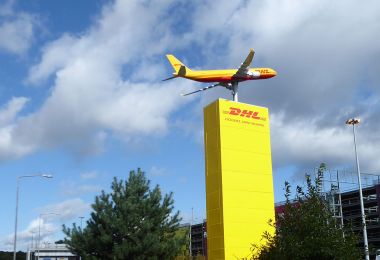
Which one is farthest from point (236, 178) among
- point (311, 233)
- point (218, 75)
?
point (311, 233)

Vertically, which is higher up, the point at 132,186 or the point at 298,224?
the point at 132,186

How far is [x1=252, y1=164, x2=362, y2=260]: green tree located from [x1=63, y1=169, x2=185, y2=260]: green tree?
11309 millimetres

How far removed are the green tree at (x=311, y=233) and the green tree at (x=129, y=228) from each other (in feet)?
37.1

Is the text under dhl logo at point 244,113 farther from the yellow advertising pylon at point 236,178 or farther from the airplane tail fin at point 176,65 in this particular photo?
the airplane tail fin at point 176,65

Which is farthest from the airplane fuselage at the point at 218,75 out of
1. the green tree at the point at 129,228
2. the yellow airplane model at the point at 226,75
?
the green tree at the point at 129,228

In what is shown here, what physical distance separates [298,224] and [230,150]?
15.3 metres

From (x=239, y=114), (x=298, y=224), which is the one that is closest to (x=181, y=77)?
(x=239, y=114)

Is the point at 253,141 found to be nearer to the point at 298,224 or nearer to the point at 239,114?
the point at 239,114

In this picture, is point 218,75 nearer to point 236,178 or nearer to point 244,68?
point 244,68

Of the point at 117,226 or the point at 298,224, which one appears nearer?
the point at 298,224

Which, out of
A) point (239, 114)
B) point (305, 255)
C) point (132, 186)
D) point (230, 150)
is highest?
point (239, 114)

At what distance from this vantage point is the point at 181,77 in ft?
115

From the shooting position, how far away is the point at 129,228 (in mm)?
28375

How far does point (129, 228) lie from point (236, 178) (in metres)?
7.14
